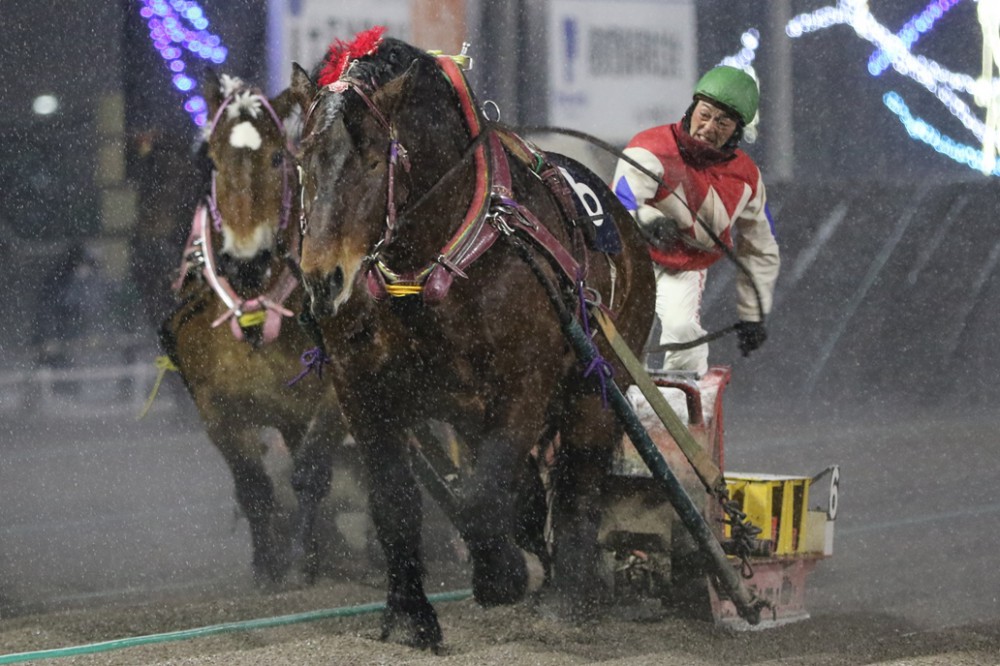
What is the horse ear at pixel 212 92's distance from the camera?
18.1ft

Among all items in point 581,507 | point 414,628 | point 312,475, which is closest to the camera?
point 414,628

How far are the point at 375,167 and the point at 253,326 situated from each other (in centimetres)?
175

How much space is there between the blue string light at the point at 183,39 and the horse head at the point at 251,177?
2.56 m

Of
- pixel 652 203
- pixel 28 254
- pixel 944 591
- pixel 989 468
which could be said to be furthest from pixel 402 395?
pixel 989 468

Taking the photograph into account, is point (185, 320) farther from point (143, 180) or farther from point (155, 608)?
point (143, 180)

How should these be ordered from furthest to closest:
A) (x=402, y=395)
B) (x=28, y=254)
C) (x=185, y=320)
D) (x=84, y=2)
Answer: (x=28, y=254) < (x=84, y=2) < (x=185, y=320) < (x=402, y=395)

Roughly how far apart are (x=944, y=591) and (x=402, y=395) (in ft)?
9.10

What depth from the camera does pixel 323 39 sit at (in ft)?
25.7

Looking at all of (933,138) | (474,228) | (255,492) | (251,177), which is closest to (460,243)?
(474,228)

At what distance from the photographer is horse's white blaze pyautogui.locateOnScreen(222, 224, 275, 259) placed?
5.36m

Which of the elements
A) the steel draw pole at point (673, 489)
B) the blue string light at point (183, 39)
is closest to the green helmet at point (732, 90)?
the steel draw pole at point (673, 489)

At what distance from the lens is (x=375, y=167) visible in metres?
4.18

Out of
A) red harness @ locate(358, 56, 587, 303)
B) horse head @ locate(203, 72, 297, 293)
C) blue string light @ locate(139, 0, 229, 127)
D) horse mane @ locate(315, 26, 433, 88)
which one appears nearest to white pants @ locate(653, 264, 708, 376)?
red harness @ locate(358, 56, 587, 303)

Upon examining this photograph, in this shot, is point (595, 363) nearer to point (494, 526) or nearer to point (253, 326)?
point (494, 526)
